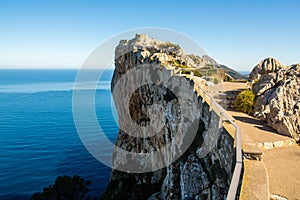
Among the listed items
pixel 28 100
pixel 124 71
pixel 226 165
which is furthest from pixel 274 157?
pixel 28 100

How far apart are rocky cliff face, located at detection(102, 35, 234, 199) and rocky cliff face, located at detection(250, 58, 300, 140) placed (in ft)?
12.0

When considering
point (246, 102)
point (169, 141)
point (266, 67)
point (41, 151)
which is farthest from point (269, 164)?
point (41, 151)

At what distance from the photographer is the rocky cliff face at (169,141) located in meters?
8.68

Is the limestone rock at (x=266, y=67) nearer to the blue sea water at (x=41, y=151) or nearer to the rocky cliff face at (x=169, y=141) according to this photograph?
the rocky cliff face at (x=169, y=141)

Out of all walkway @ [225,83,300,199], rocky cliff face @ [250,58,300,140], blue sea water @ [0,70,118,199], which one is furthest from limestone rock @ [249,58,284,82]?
blue sea water @ [0,70,118,199]

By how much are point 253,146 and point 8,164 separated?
1648 inches

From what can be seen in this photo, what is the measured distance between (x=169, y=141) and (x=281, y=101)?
27.9 ft

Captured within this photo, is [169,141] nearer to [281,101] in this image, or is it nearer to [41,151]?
[281,101]

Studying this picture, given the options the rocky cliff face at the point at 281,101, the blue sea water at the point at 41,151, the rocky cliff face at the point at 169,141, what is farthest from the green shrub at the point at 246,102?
the blue sea water at the point at 41,151

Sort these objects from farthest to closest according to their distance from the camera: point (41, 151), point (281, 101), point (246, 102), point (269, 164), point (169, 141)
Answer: point (41, 151), point (169, 141), point (246, 102), point (281, 101), point (269, 164)

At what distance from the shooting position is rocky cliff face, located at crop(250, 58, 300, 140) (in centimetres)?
1062

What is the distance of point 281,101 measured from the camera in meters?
12.0

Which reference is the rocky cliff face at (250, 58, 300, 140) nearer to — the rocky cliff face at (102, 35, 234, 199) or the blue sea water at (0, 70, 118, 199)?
the rocky cliff face at (102, 35, 234, 199)

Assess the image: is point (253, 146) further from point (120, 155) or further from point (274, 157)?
point (120, 155)
